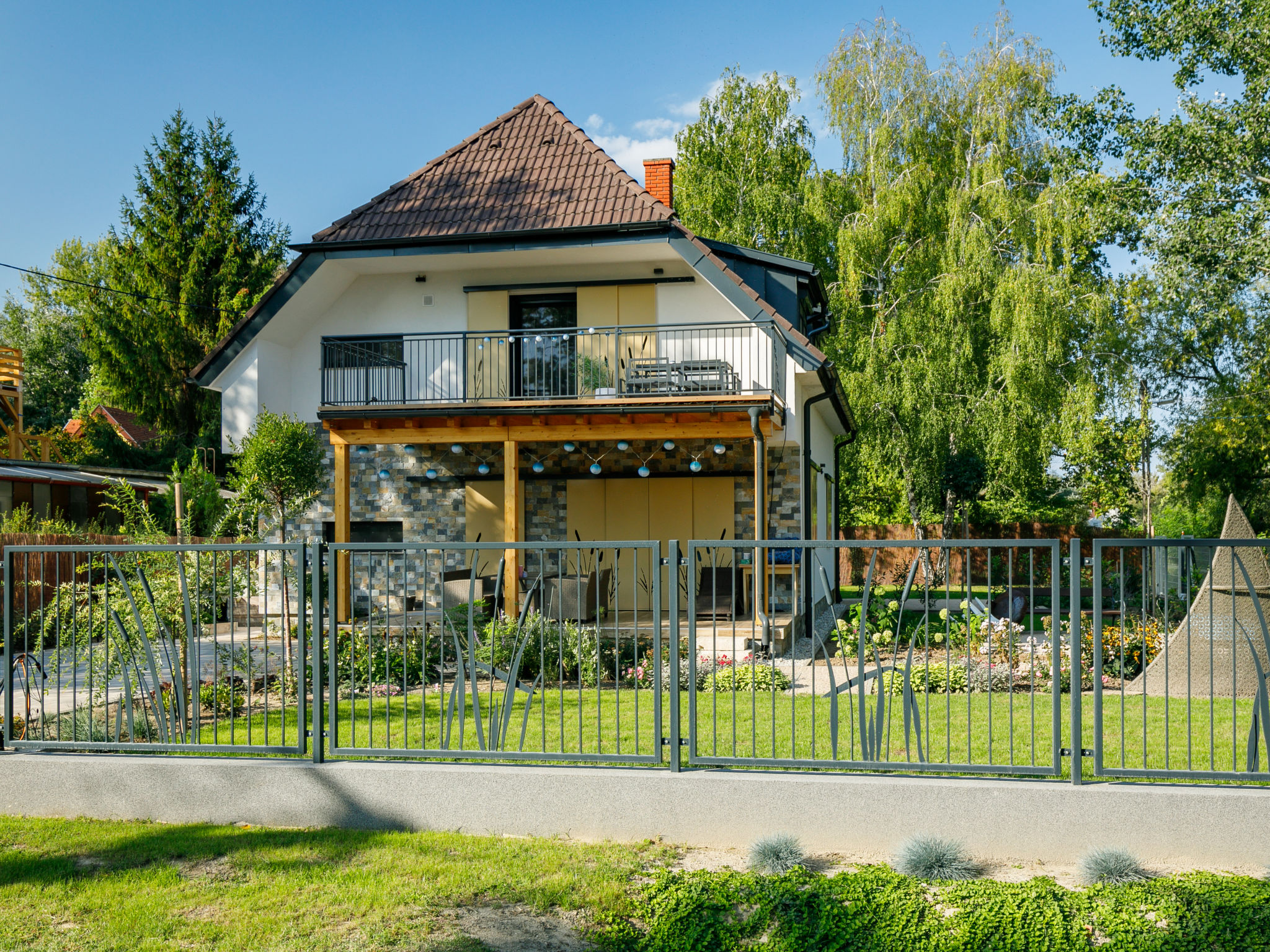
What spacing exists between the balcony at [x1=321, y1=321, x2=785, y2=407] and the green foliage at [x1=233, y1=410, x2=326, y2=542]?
1.02 metres

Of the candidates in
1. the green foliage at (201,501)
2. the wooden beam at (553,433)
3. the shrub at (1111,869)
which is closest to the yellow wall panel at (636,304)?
the wooden beam at (553,433)

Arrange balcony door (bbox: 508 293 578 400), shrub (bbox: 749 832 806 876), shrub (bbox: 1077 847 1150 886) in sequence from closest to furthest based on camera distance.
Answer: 1. shrub (bbox: 1077 847 1150 886)
2. shrub (bbox: 749 832 806 876)
3. balcony door (bbox: 508 293 578 400)

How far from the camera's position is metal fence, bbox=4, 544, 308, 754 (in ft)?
17.6

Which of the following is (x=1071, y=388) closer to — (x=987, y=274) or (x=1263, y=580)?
(x=987, y=274)

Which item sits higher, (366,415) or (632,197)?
(632,197)

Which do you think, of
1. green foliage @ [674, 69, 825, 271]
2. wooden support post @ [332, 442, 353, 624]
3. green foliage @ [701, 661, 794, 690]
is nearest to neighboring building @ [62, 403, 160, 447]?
green foliage @ [674, 69, 825, 271]

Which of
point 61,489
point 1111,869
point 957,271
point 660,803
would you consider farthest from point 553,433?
point 61,489

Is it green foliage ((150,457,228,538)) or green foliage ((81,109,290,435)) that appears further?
green foliage ((81,109,290,435))

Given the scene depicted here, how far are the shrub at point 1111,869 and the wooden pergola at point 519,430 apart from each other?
791 centimetres

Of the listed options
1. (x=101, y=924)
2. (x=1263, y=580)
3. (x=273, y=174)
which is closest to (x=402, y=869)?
(x=101, y=924)

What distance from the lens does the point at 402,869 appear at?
447 centimetres

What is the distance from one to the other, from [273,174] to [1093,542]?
91.0 ft

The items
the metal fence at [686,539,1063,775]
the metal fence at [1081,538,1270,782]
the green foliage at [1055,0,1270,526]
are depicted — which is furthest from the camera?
the green foliage at [1055,0,1270,526]

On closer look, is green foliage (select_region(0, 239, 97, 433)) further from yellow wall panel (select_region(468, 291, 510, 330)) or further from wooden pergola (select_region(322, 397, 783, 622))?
wooden pergola (select_region(322, 397, 783, 622))
